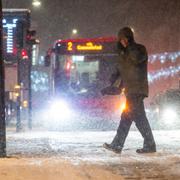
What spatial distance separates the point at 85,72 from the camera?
68.5ft

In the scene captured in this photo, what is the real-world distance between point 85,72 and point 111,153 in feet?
34.5

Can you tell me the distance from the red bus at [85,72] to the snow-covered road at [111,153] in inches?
273

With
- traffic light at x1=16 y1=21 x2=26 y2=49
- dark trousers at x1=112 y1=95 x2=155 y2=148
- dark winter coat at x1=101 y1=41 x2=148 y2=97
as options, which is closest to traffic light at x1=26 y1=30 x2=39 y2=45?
traffic light at x1=16 y1=21 x2=26 y2=49

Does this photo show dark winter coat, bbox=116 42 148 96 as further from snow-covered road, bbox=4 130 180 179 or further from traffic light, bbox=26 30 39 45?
traffic light, bbox=26 30 39 45

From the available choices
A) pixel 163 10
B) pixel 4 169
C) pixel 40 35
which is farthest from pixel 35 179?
pixel 40 35

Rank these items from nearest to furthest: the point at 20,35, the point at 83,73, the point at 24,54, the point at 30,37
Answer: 1. the point at 20,35
2. the point at 30,37
3. the point at 24,54
4. the point at 83,73

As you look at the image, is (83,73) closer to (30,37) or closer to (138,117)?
(30,37)

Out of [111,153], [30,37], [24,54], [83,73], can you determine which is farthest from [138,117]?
[83,73]

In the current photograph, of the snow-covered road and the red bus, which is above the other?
the red bus

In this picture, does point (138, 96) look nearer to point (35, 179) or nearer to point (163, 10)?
point (35, 179)

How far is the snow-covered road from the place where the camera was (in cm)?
868

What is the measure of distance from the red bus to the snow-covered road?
6.94m

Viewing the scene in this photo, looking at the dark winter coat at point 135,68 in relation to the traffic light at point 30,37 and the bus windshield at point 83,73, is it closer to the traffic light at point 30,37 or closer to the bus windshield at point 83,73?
the traffic light at point 30,37

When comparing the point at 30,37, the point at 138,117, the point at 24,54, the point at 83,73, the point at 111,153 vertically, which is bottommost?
the point at 111,153
